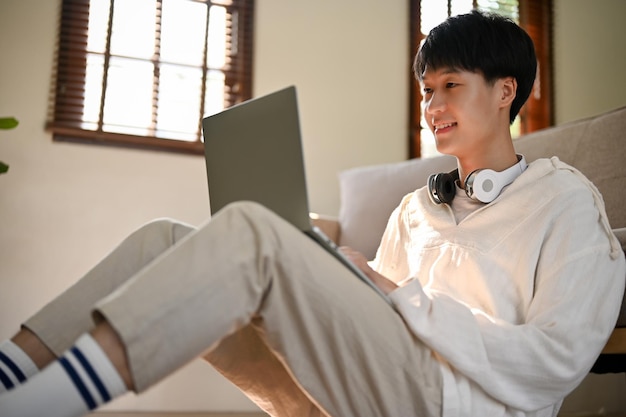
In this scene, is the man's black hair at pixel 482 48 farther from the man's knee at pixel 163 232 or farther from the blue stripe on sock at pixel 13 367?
the blue stripe on sock at pixel 13 367

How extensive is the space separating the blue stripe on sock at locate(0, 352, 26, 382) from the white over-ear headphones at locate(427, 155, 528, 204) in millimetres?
813

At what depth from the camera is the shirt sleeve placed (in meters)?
1.03

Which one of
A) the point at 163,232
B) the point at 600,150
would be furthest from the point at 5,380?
the point at 600,150

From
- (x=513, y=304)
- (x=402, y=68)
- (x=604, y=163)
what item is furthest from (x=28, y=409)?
(x=402, y=68)

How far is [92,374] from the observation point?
828mm

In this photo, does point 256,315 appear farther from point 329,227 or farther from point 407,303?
point 329,227

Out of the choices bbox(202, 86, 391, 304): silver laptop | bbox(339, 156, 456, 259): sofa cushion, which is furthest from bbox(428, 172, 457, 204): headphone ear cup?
bbox(339, 156, 456, 259): sofa cushion

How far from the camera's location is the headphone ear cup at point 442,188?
1399 millimetres

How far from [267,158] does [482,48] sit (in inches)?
22.7

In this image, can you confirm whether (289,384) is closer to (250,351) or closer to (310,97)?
(250,351)

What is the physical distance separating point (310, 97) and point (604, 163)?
1.34 m

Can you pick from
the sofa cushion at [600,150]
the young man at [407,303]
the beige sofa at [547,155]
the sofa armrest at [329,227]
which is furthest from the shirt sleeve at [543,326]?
the sofa armrest at [329,227]

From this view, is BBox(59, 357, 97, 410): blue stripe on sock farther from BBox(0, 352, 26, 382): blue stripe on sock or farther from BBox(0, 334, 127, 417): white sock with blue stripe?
BBox(0, 352, 26, 382): blue stripe on sock

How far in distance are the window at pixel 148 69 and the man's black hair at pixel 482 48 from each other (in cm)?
157
